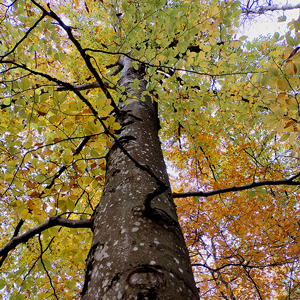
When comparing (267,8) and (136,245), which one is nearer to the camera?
(136,245)

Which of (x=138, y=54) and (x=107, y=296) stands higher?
(x=138, y=54)

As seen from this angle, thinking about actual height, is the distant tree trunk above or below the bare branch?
below

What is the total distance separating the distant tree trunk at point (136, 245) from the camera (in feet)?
2.80

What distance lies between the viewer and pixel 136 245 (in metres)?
1.00

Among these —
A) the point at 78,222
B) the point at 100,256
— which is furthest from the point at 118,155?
the point at 100,256

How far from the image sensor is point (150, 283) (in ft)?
2.74

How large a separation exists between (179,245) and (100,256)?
1.53 feet

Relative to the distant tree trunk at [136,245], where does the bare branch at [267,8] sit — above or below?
above

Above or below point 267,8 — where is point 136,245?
below

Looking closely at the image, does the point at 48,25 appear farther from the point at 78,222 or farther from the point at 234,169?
the point at 234,169

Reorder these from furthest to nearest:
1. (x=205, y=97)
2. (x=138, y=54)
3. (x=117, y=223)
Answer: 1. (x=205, y=97)
2. (x=138, y=54)
3. (x=117, y=223)

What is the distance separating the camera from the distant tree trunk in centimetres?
85

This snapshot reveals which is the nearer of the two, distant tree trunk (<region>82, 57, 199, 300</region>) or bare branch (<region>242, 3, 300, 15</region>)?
distant tree trunk (<region>82, 57, 199, 300</region>)

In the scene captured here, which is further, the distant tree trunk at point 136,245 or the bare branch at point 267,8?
the bare branch at point 267,8
